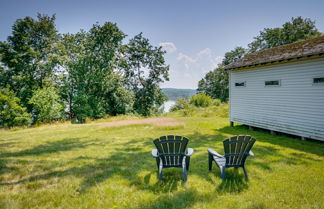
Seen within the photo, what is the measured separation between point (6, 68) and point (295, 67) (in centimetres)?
3172

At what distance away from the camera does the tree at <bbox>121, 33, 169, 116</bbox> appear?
93.2 ft

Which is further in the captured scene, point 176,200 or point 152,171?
point 152,171

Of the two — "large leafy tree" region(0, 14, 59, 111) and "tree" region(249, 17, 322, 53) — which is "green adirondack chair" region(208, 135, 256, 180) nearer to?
"large leafy tree" region(0, 14, 59, 111)

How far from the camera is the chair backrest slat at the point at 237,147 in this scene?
3.66 metres

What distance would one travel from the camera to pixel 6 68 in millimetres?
22172

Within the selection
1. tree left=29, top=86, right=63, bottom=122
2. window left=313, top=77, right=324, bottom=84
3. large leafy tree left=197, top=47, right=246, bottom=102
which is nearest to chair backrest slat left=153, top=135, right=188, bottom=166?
window left=313, top=77, right=324, bottom=84

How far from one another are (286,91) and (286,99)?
1.35 feet

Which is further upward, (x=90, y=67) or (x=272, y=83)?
(x=90, y=67)

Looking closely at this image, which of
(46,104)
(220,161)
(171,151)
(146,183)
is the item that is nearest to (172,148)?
(171,151)

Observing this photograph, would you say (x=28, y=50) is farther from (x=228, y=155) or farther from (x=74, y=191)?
(x=228, y=155)

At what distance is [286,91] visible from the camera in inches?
322

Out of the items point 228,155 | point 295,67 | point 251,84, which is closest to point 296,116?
point 295,67

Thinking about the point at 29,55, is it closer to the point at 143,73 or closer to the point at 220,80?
the point at 143,73

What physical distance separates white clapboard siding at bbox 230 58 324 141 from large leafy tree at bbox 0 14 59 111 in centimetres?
2510
